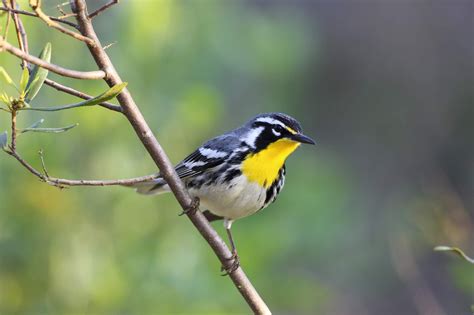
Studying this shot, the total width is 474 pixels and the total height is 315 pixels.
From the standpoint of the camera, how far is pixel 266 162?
124 inches

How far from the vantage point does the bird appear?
123 inches

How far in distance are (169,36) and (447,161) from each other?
195 inches

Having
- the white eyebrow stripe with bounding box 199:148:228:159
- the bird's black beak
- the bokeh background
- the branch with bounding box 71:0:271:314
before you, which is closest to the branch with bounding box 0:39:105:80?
the branch with bounding box 71:0:271:314

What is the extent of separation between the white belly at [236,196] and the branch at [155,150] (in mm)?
888

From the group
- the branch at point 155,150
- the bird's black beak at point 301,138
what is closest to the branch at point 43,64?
the branch at point 155,150

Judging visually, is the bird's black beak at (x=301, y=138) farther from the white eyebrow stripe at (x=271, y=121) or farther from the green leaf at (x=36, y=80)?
the green leaf at (x=36, y=80)

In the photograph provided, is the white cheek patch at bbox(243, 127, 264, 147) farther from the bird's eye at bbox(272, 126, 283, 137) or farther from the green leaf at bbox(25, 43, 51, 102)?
the green leaf at bbox(25, 43, 51, 102)

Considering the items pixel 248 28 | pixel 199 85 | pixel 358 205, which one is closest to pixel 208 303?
pixel 199 85

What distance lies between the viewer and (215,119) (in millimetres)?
4652

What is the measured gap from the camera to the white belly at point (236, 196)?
3.13 meters

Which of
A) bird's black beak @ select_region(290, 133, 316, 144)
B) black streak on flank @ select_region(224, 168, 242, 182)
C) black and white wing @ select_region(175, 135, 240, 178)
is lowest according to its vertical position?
black streak on flank @ select_region(224, 168, 242, 182)

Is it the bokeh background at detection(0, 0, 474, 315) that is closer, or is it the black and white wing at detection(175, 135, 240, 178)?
the black and white wing at detection(175, 135, 240, 178)

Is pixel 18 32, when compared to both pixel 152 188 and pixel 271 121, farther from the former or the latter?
pixel 152 188

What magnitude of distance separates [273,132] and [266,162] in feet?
0.40
